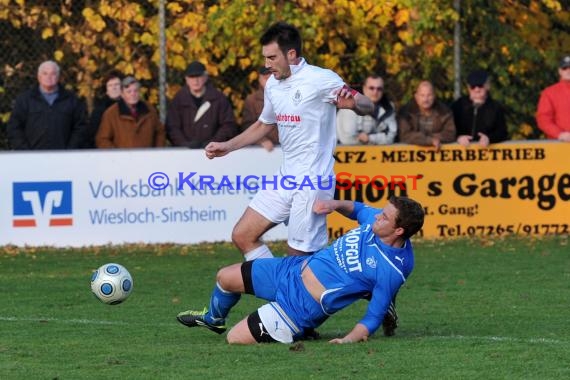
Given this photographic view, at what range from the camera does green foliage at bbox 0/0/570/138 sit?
1831 centimetres

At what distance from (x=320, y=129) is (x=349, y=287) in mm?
1728

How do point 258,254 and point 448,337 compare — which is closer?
point 448,337

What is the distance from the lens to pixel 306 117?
10.7 m

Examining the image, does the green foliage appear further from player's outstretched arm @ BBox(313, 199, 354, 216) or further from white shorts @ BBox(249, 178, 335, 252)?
player's outstretched arm @ BBox(313, 199, 354, 216)

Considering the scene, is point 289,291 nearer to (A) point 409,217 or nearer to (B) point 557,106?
(A) point 409,217

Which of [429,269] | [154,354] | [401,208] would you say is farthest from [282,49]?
[429,269]

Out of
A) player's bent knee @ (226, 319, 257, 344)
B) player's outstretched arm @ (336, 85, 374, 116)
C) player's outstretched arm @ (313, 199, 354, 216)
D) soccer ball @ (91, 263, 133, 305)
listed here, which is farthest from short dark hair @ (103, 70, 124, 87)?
player's bent knee @ (226, 319, 257, 344)

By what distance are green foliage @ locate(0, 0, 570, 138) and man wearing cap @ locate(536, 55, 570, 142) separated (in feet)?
5.08

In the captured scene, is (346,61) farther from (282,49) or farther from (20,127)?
(282,49)

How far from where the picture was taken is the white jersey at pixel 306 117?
10.7m

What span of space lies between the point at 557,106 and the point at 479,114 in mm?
1023

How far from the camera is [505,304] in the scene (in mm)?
11953

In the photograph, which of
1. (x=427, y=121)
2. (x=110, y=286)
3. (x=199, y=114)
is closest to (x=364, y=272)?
(x=110, y=286)

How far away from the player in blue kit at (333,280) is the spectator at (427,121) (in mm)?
7560
